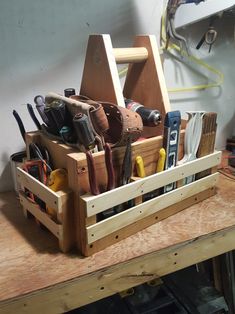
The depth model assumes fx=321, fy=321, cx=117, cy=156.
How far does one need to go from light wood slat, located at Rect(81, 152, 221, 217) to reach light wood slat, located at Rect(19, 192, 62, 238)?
9 centimetres

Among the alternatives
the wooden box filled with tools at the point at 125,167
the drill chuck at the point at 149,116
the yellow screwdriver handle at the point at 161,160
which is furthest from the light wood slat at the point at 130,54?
the yellow screwdriver handle at the point at 161,160

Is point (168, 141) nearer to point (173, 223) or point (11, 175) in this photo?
point (173, 223)

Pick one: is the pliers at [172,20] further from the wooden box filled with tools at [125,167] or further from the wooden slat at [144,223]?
the wooden slat at [144,223]

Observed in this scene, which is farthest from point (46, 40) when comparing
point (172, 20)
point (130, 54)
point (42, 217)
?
point (42, 217)

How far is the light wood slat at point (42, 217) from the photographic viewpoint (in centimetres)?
61

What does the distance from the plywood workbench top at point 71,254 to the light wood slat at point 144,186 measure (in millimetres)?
96

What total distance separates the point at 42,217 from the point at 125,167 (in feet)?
0.65

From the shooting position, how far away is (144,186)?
0.64 metres

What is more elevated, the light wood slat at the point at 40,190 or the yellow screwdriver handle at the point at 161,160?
the yellow screwdriver handle at the point at 161,160

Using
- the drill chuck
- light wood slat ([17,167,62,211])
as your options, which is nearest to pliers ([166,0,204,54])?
the drill chuck

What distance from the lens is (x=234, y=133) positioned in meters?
1.26

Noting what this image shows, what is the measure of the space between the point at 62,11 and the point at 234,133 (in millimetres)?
784

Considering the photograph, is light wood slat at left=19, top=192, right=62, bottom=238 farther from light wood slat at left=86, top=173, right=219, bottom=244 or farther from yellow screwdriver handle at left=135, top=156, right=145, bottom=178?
yellow screwdriver handle at left=135, top=156, right=145, bottom=178

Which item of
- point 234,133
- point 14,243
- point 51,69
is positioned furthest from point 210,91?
point 14,243
